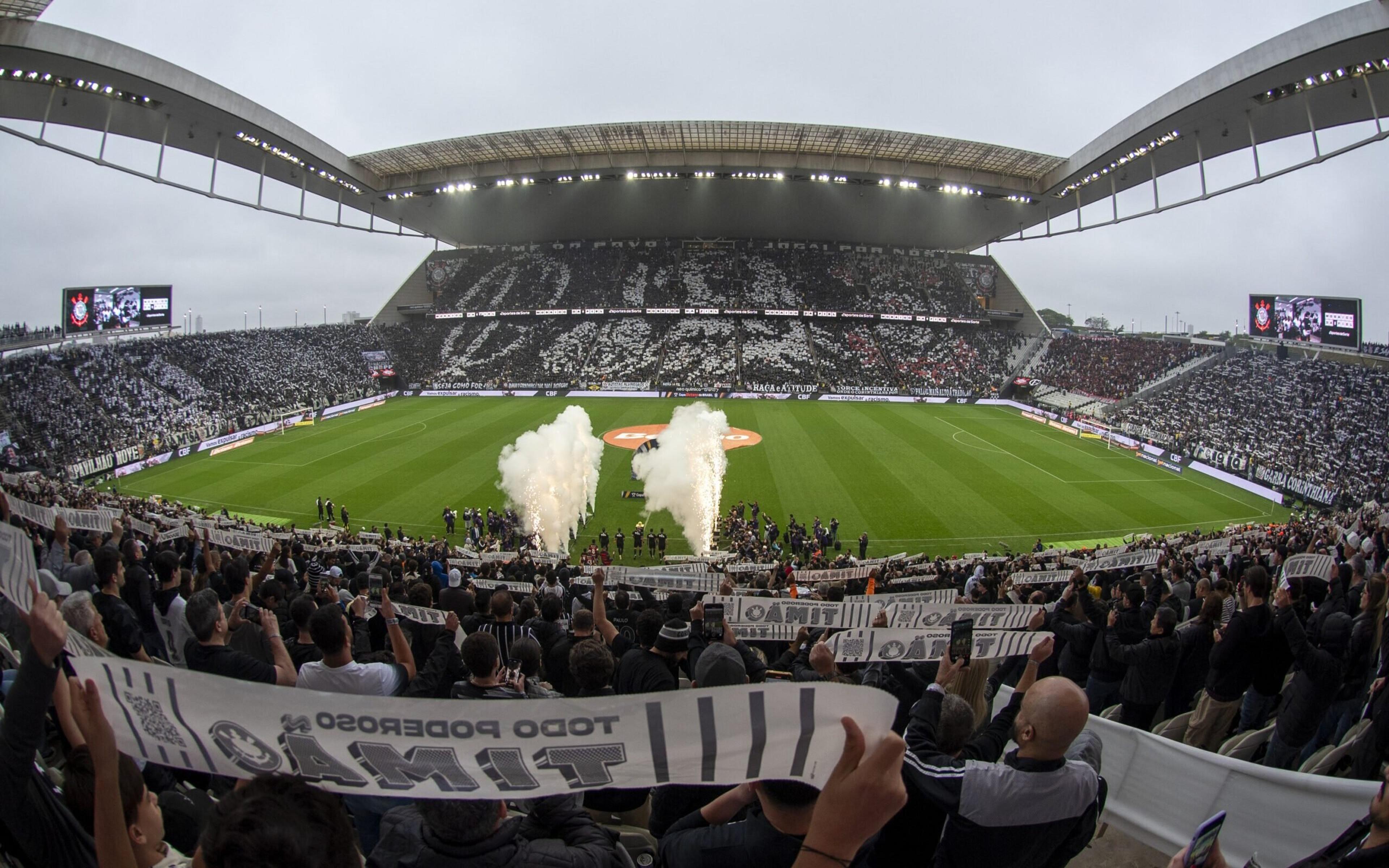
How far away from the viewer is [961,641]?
4.28m

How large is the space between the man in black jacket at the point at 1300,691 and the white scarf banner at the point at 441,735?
502 centimetres

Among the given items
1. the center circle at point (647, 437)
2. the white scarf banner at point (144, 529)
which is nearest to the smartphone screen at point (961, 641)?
the white scarf banner at point (144, 529)

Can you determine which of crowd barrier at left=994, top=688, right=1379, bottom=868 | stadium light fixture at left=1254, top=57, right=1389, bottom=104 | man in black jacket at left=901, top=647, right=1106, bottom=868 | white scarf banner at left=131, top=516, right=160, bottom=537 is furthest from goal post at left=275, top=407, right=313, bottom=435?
stadium light fixture at left=1254, top=57, right=1389, bottom=104

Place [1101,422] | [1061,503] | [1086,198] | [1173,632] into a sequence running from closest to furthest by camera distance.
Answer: [1173,632]
[1061,503]
[1101,422]
[1086,198]

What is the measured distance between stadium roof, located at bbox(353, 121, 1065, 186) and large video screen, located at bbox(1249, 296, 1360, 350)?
65.3ft

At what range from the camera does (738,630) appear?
30.1ft

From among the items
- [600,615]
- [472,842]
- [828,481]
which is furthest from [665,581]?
[828,481]

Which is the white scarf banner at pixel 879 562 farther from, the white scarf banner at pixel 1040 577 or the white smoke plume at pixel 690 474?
the white smoke plume at pixel 690 474

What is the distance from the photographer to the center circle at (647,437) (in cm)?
4291

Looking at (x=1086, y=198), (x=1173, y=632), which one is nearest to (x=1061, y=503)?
(x=1173, y=632)

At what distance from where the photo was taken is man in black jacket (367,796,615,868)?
287cm

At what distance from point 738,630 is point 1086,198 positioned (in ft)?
213

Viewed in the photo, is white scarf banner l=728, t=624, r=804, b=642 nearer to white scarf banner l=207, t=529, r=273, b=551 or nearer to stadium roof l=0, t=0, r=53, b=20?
white scarf banner l=207, t=529, r=273, b=551

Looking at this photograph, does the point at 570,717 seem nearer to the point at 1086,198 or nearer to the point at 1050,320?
the point at 1086,198
